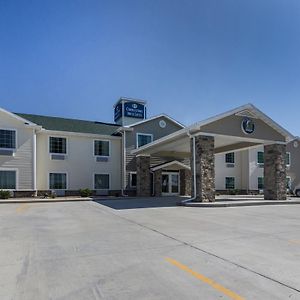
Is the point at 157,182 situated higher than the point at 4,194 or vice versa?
the point at 157,182

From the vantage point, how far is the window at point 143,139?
87.6ft

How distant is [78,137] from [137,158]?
529 cm

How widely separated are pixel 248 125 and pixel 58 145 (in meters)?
14.8

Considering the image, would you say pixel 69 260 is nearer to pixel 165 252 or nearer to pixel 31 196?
pixel 165 252

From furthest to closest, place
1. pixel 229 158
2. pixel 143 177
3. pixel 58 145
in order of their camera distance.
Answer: pixel 229 158 → pixel 143 177 → pixel 58 145

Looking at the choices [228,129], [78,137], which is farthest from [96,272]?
[78,137]

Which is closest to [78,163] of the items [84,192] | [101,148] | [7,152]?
[101,148]

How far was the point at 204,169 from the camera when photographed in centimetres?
1680

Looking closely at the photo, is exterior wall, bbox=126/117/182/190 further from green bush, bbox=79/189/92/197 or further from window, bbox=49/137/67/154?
window, bbox=49/137/67/154

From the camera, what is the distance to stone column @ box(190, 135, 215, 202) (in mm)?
16594

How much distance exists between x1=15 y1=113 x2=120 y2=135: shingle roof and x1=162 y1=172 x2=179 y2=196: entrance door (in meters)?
6.41

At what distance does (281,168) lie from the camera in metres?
19.8

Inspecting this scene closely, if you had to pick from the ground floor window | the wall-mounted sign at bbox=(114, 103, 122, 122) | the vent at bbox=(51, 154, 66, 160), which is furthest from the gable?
the wall-mounted sign at bbox=(114, 103, 122, 122)

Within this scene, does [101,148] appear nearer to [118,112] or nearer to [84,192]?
[84,192]
